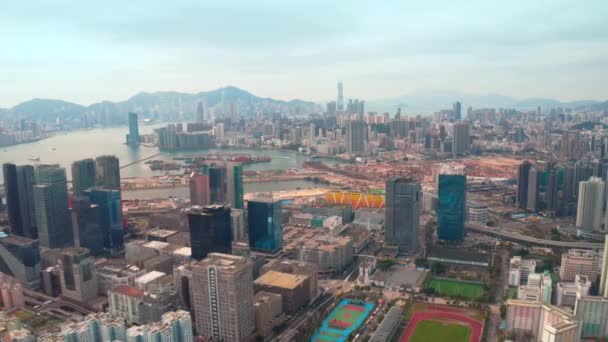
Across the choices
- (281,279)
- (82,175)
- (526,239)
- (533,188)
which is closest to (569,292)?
(526,239)

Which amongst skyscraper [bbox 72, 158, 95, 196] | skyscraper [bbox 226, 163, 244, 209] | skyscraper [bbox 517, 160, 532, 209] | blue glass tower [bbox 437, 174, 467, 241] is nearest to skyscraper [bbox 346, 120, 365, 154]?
skyscraper [bbox 517, 160, 532, 209]

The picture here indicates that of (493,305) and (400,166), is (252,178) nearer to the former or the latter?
(400,166)

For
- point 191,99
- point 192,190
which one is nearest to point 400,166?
point 192,190

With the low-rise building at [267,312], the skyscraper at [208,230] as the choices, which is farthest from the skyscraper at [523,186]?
the low-rise building at [267,312]

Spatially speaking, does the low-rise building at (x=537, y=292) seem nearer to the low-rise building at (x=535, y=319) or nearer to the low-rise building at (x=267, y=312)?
the low-rise building at (x=535, y=319)

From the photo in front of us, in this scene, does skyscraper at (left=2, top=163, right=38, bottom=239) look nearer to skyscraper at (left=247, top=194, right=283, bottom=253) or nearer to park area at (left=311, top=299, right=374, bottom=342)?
skyscraper at (left=247, top=194, right=283, bottom=253)
